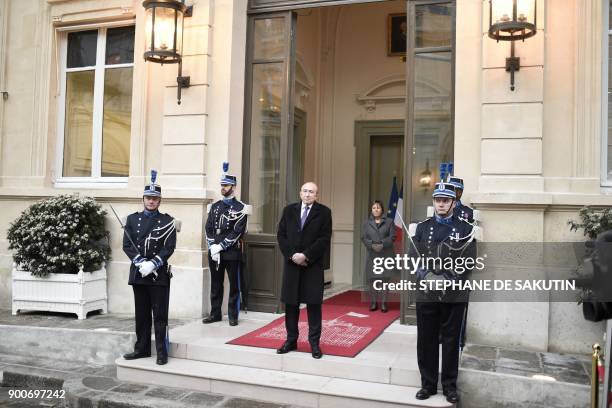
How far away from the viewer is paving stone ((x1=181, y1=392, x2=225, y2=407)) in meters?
5.43

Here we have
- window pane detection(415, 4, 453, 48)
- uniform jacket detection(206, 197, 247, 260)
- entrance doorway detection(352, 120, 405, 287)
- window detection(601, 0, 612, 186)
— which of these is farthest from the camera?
entrance doorway detection(352, 120, 405, 287)

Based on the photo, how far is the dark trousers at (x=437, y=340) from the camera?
5.14m

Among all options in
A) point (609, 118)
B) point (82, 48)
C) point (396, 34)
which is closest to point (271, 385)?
point (609, 118)

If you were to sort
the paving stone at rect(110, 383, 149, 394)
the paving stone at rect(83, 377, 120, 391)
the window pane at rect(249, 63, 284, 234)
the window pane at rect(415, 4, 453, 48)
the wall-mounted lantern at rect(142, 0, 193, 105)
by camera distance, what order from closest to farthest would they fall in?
the paving stone at rect(110, 383, 149, 394) → the paving stone at rect(83, 377, 120, 391) → the window pane at rect(415, 4, 453, 48) → the wall-mounted lantern at rect(142, 0, 193, 105) → the window pane at rect(249, 63, 284, 234)

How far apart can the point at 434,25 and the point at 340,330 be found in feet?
13.5

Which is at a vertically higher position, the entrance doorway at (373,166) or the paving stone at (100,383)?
the entrance doorway at (373,166)

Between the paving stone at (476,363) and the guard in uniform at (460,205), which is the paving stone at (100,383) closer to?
the paving stone at (476,363)

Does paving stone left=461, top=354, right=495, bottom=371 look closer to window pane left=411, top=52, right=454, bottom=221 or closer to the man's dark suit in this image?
the man's dark suit

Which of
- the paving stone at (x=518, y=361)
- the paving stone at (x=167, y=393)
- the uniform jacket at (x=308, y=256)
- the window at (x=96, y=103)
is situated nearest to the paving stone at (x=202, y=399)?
the paving stone at (x=167, y=393)

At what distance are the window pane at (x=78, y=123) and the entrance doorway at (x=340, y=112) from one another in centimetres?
281

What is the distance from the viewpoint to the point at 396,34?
1120 cm

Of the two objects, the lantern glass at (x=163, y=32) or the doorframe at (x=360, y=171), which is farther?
the doorframe at (x=360, y=171)

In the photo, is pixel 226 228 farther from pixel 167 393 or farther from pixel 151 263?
pixel 167 393

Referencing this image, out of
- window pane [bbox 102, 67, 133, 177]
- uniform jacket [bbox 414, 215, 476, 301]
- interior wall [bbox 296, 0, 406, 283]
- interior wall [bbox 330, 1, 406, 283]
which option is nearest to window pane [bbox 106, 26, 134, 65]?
window pane [bbox 102, 67, 133, 177]
